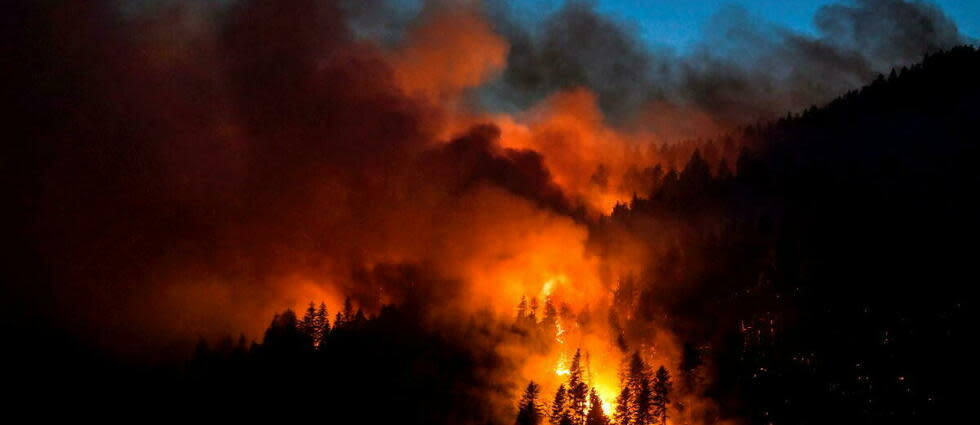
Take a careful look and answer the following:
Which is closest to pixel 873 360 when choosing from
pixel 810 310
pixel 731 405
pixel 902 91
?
pixel 810 310

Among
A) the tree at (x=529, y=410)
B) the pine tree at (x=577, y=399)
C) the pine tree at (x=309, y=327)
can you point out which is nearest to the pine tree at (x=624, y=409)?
the pine tree at (x=577, y=399)

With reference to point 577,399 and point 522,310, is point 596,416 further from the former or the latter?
point 522,310

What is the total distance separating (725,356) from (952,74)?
13614 centimetres

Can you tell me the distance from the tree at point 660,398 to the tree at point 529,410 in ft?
48.5

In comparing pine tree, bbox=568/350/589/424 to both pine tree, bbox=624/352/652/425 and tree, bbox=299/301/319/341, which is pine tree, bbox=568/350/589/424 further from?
tree, bbox=299/301/319/341

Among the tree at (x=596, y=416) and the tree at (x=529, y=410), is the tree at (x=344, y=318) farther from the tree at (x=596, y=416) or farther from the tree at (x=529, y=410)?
the tree at (x=596, y=416)

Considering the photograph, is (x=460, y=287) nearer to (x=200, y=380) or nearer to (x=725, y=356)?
(x=200, y=380)

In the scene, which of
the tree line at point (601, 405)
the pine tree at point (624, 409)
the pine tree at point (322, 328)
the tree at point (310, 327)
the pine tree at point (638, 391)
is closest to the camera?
the pine tree at point (638, 391)

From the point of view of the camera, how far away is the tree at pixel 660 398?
8806cm

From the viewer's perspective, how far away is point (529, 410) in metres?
91.8

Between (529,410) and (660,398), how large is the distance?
16.4m

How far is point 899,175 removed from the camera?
132 m

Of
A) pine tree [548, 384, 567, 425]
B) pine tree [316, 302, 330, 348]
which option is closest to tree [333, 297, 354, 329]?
pine tree [316, 302, 330, 348]

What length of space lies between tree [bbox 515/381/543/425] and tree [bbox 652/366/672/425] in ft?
48.5
